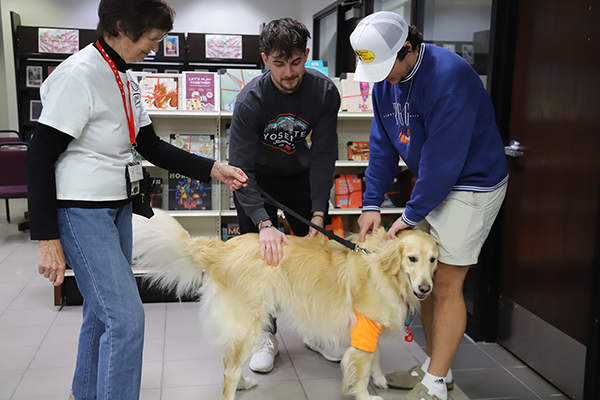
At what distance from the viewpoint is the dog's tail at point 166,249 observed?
6.21 feet

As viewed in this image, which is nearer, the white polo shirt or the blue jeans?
the white polo shirt

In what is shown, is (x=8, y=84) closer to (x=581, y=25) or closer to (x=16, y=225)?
(x=16, y=225)

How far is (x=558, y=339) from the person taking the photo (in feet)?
7.58

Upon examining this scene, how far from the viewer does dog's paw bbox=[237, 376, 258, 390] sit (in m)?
2.24

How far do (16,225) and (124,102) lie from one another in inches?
219

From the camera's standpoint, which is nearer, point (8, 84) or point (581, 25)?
point (581, 25)

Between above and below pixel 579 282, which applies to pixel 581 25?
above

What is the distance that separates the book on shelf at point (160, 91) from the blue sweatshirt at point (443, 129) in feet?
6.44

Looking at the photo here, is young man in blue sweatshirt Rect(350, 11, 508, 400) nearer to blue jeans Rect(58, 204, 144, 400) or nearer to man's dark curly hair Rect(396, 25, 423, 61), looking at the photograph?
man's dark curly hair Rect(396, 25, 423, 61)

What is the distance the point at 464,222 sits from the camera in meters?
1.94

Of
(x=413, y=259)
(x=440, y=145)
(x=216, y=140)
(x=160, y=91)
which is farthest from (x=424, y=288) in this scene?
(x=160, y=91)

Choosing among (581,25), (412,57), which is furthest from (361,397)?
(581,25)

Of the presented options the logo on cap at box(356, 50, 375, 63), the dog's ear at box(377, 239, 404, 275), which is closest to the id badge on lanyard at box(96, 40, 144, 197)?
the logo on cap at box(356, 50, 375, 63)

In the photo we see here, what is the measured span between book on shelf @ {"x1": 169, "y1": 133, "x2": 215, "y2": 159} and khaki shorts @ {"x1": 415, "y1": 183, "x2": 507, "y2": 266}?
2120 mm
